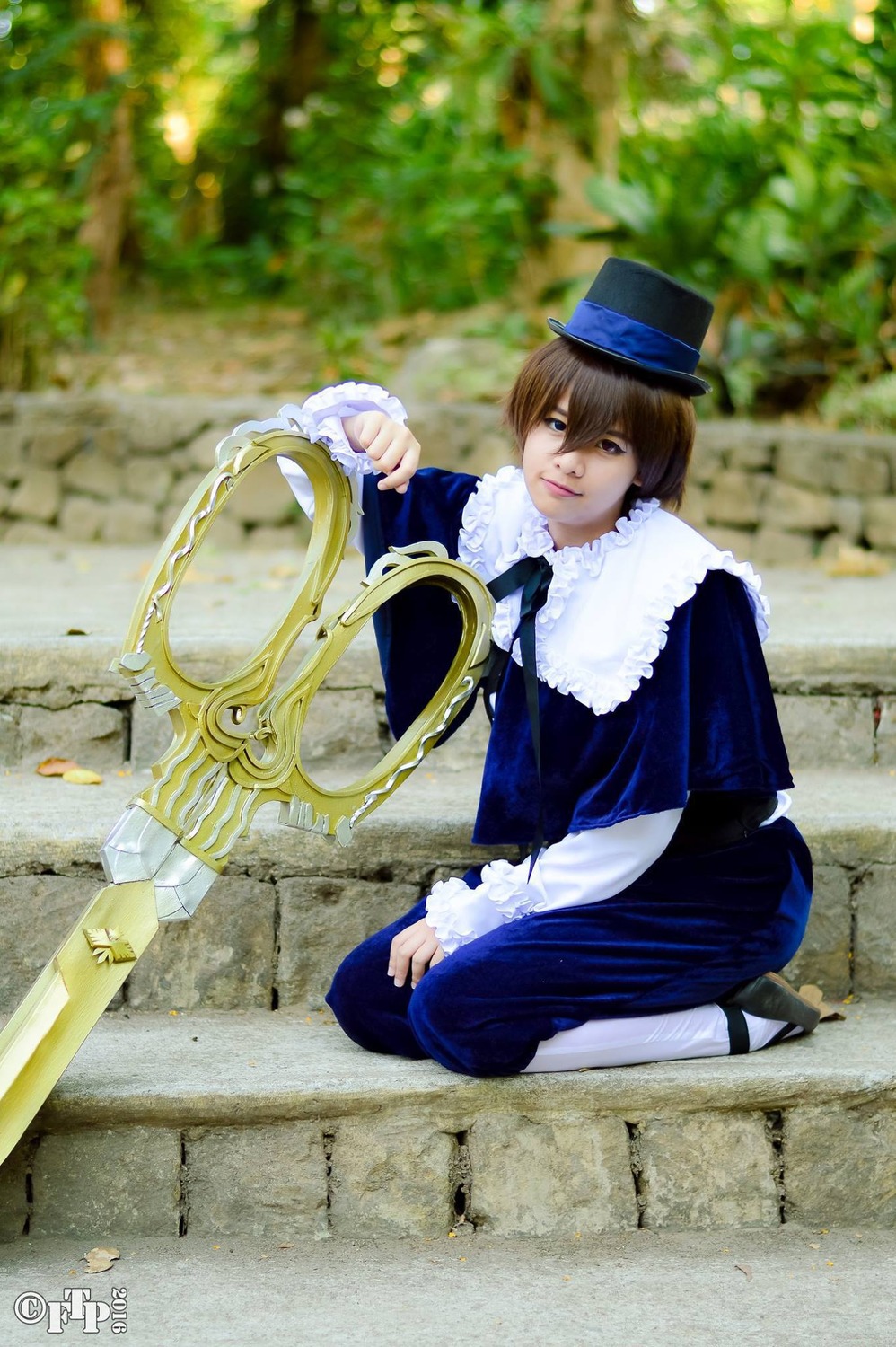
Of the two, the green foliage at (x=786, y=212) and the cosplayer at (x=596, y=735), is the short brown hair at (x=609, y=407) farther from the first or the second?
the green foliage at (x=786, y=212)

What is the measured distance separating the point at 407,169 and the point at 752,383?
2641mm

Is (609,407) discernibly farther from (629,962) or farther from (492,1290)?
(492,1290)

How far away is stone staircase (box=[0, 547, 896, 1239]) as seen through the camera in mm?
1940

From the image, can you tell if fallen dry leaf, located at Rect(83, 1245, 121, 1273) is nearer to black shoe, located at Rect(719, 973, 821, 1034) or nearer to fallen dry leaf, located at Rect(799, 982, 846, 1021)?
black shoe, located at Rect(719, 973, 821, 1034)

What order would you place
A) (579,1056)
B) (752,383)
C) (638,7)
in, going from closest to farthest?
(579,1056) → (752,383) → (638,7)

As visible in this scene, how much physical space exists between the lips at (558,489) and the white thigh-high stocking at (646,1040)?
773mm

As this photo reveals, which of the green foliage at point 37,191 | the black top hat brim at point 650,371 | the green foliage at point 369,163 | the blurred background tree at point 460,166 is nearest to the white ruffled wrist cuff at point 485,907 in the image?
the black top hat brim at point 650,371

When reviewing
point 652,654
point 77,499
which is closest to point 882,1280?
point 652,654

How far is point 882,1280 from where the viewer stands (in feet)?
6.06

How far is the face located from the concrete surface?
1.07 meters

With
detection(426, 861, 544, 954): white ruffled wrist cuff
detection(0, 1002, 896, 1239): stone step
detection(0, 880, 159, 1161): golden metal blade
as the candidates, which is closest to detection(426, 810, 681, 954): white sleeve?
detection(426, 861, 544, 954): white ruffled wrist cuff

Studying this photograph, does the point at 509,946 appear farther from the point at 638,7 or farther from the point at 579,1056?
the point at 638,7

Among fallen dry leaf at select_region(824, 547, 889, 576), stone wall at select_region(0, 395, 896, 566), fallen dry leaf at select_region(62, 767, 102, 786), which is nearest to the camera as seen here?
fallen dry leaf at select_region(62, 767, 102, 786)

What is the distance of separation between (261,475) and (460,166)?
2429 mm
